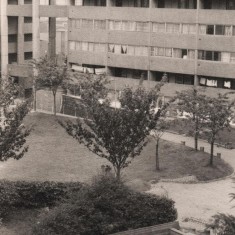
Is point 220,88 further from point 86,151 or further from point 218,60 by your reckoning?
point 86,151

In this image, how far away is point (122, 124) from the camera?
31.9 metres

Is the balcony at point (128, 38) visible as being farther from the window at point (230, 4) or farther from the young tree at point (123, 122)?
the young tree at point (123, 122)

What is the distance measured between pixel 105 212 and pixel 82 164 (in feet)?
52.5

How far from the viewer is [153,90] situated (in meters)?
33.6

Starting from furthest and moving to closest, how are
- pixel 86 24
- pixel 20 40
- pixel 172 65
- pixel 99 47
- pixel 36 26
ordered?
pixel 20 40
pixel 36 26
pixel 86 24
pixel 99 47
pixel 172 65

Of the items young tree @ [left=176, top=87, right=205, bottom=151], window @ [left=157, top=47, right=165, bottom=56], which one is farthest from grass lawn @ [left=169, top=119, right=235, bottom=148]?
window @ [left=157, top=47, right=165, bottom=56]

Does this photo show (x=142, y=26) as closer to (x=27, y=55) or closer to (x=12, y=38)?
(x=12, y=38)

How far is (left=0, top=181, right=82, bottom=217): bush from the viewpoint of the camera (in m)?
29.6

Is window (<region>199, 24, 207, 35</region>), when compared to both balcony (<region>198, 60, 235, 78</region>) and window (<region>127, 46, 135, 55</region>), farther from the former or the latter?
window (<region>127, 46, 135, 55</region>)

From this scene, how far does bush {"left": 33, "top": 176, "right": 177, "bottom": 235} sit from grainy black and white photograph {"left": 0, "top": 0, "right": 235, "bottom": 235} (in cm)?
5

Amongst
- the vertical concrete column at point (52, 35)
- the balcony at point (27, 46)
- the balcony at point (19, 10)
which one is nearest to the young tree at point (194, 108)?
the vertical concrete column at point (52, 35)

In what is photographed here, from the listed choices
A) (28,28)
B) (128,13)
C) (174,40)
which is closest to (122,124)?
(174,40)

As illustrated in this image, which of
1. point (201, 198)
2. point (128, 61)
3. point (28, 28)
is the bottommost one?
point (201, 198)

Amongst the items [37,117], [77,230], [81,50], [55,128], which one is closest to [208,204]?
[77,230]
